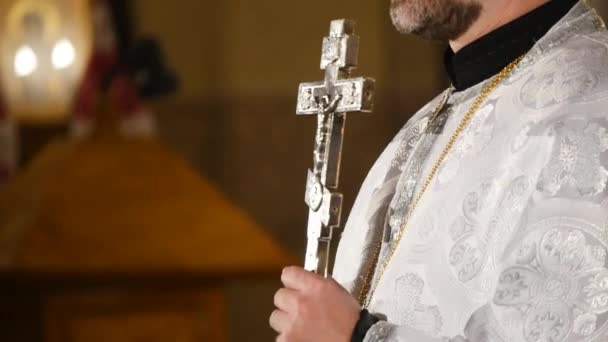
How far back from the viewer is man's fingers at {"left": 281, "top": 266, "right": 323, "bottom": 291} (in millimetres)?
1923

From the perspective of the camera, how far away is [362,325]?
6.21 feet

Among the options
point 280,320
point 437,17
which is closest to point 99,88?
point 437,17

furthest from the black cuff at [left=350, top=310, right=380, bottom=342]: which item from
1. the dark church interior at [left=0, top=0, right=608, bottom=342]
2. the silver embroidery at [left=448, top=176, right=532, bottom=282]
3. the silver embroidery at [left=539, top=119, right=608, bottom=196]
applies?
the dark church interior at [left=0, top=0, right=608, bottom=342]

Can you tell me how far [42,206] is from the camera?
4.86 meters

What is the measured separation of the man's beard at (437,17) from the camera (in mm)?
2078

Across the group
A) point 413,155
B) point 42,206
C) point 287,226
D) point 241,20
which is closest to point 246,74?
point 241,20

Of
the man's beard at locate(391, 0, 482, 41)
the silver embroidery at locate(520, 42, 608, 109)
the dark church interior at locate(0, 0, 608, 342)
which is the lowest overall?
the dark church interior at locate(0, 0, 608, 342)

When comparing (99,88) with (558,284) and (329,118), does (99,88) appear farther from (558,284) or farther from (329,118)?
(558,284)

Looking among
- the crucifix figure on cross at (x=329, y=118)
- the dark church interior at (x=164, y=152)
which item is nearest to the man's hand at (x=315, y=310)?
the crucifix figure on cross at (x=329, y=118)

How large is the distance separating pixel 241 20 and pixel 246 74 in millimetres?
262

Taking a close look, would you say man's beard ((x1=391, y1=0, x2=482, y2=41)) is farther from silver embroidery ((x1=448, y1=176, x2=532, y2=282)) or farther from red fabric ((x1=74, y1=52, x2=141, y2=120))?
red fabric ((x1=74, y1=52, x2=141, y2=120))

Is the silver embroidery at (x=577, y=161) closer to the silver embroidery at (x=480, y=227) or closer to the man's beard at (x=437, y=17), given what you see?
the silver embroidery at (x=480, y=227)

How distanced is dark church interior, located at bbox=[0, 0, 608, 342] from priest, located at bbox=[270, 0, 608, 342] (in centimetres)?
258

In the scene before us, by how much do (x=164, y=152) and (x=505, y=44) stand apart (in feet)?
10.4
